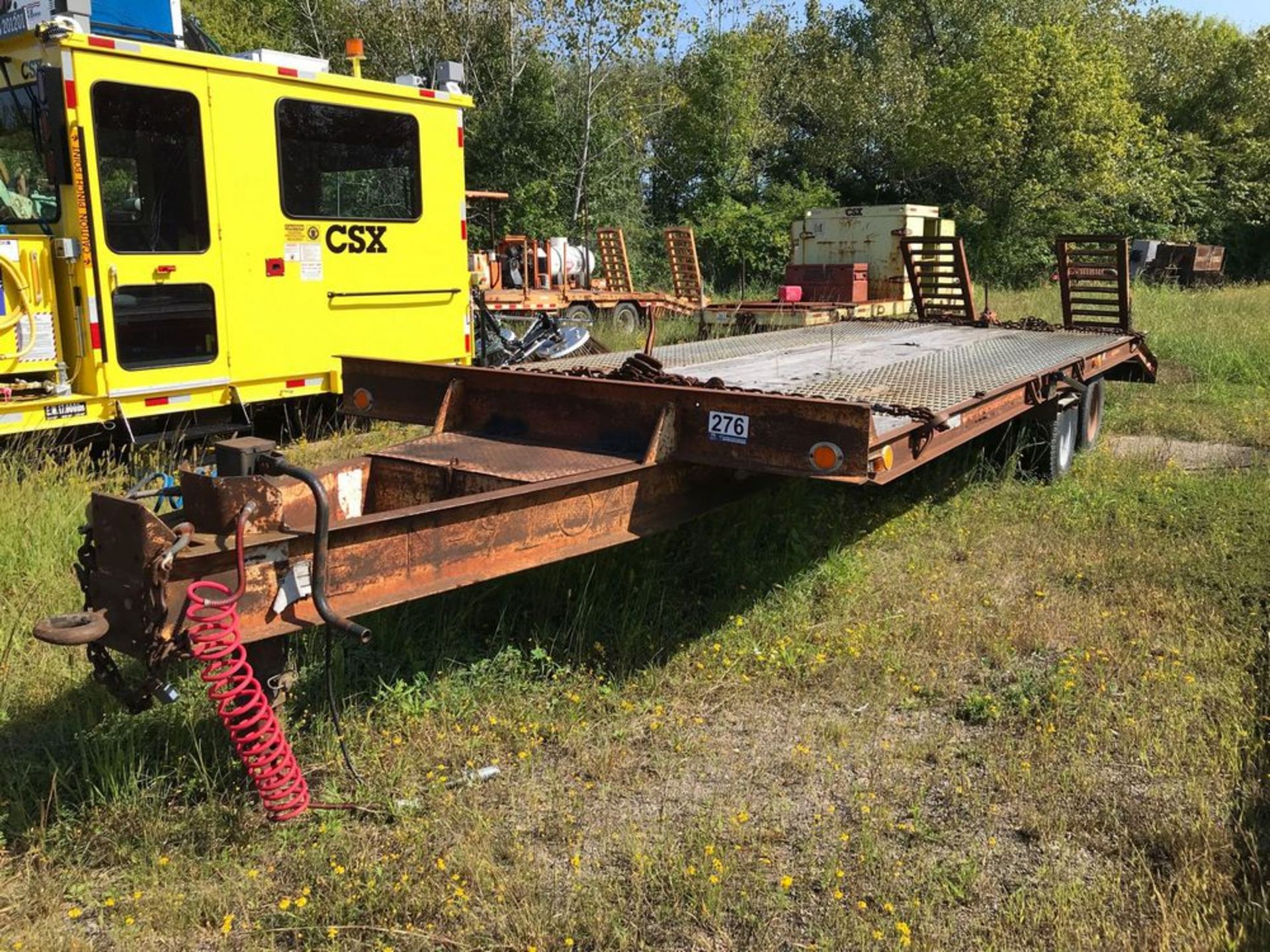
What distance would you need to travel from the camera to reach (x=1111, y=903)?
2826mm

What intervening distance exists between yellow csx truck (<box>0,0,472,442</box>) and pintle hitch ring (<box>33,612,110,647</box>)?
13.1 feet

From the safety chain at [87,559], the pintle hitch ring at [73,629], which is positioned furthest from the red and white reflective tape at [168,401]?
the pintle hitch ring at [73,629]

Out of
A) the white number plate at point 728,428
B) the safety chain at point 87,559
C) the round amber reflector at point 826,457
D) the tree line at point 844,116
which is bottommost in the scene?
the safety chain at point 87,559

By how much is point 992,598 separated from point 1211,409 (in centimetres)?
654

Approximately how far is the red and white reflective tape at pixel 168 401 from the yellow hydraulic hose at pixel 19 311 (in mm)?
735

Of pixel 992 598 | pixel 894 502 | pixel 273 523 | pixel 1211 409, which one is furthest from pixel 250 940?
pixel 1211 409

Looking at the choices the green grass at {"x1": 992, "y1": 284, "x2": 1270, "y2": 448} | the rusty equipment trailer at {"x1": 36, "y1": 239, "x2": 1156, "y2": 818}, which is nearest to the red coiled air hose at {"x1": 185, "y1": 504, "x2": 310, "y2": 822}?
the rusty equipment trailer at {"x1": 36, "y1": 239, "x2": 1156, "y2": 818}

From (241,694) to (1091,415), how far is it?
293 inches

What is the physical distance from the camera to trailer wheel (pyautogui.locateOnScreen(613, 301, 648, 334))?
626 inches

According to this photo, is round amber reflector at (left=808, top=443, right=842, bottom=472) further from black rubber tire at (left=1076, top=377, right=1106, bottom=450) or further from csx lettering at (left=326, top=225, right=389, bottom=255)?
csx lettering at (left=326, top=225, right=389, bottom=255)

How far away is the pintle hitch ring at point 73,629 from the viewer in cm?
256

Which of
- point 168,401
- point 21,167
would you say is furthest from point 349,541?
point 21,167

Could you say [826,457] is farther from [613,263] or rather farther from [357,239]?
[613,263]

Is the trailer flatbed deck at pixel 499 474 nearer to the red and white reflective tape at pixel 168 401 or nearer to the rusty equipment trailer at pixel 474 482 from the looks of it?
the rusty equipment trailer at pixel 474 482
